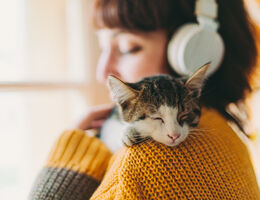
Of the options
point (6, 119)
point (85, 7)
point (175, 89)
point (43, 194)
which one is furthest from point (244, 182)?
point (85, 7)

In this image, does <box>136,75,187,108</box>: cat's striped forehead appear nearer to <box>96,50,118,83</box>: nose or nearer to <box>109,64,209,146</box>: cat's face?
A: <box>109,64,209,146</box>: cat's face

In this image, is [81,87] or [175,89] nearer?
[175,89]

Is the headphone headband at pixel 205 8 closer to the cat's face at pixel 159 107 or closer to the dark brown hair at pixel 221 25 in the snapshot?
the dark brown hair at pixel 221 25

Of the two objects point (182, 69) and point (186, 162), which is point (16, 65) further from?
point (186, 162)

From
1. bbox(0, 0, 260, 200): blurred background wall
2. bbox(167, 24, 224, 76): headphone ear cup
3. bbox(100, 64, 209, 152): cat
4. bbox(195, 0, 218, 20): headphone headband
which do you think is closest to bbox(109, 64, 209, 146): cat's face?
bbox(100, 64, 209, 152): cat

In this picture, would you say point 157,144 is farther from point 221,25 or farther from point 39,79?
point 39,79

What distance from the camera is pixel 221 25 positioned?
0.83m

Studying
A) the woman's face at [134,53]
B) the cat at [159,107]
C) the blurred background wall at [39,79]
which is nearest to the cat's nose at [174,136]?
the cat at [159,107]

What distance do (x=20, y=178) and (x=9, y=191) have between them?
90 millimetres

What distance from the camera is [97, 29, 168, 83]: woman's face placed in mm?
813

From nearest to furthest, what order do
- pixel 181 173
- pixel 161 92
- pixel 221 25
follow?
pixel 181 173, pixel 161 92, pixel 221 25

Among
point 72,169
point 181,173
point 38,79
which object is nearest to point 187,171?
point 181,173

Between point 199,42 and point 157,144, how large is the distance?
0.36 m

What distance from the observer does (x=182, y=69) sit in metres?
0.74
